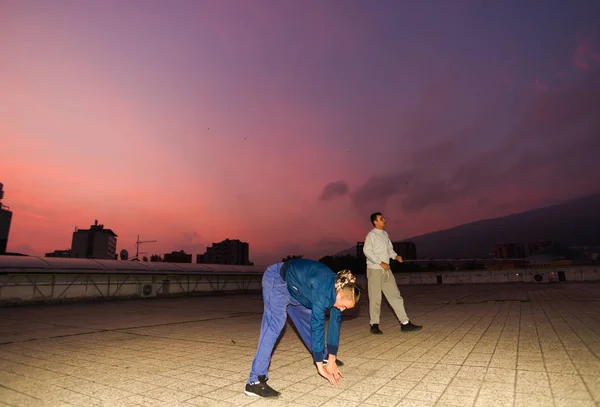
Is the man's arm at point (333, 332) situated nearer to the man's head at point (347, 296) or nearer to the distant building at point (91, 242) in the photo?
the man's head at point (347, 296)

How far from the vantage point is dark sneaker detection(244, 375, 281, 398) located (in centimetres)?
316

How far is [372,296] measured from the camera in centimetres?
647

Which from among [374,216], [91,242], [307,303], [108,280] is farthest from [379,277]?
[91,242]

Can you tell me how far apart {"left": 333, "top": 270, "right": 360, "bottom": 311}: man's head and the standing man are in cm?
348

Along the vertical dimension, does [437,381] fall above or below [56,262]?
below

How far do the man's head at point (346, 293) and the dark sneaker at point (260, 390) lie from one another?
104cm

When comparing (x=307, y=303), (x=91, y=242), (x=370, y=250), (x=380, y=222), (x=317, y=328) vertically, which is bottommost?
(x=317, y=328)

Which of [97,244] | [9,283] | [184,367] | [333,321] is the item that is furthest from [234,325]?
[97,244]

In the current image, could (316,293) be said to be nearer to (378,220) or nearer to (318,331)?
(318,331)

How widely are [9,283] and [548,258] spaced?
18603cm

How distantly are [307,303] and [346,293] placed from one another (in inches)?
20.3

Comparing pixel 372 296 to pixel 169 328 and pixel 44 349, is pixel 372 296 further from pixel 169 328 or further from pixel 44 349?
pixel 44 349

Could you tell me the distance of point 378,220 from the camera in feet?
22.0

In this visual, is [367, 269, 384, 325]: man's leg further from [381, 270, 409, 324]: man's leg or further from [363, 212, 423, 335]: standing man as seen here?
[381, 270, 409, 324]: man's leg
